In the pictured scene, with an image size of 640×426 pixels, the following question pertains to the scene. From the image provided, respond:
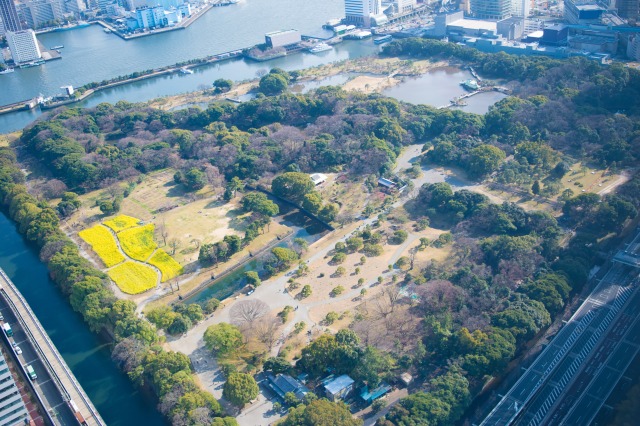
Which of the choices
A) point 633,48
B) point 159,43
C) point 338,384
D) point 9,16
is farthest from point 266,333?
point 9,16

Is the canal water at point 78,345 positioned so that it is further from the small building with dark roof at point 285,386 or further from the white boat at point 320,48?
the white boat at point 320,48

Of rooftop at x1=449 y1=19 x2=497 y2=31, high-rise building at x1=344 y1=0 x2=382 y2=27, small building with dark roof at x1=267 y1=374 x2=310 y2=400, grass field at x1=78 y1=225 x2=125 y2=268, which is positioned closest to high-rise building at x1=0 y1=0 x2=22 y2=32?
high-rise building at x1=344 y1=0 x2=382 y2=27

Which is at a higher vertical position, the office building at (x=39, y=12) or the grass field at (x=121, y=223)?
the office building at (x=39, y=12)

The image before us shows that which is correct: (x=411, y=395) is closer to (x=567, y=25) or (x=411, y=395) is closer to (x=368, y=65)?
(x=368, y=65)

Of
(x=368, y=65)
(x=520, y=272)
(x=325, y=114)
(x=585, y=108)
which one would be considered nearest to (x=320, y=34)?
(x=368, y=65)

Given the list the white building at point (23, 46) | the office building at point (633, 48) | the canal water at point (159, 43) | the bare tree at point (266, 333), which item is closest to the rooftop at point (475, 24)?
the office building at point (633, 48)

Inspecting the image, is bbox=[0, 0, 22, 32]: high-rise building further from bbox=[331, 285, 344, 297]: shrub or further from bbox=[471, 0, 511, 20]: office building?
bbox=[331, 285, 344, 297]: shrub
